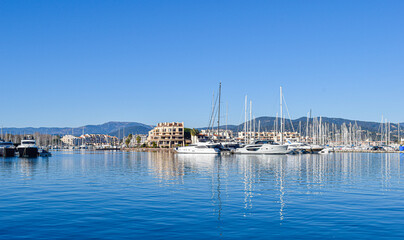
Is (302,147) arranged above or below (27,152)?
below

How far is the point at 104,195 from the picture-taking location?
949 inches

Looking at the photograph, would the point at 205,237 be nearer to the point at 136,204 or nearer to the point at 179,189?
the point at 136,204

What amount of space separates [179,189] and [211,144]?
8248 centimetres

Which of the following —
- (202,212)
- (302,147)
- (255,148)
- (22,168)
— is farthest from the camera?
(302,147)

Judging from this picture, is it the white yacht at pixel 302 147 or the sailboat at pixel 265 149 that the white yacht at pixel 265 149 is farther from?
the white yacht at pixel 302 147

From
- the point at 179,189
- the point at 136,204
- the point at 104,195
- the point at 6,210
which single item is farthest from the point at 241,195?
the point at 6,210

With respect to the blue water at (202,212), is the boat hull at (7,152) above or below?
below

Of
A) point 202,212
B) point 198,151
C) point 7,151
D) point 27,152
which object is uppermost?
point 202,212

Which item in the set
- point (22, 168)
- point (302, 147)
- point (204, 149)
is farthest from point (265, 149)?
point (22, 168)

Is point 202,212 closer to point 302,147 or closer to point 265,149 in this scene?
point 265,149

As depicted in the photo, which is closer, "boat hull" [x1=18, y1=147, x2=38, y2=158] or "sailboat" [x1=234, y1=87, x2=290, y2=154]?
"boat hull" [x1=18, y1=147, x2=38, y2=158]

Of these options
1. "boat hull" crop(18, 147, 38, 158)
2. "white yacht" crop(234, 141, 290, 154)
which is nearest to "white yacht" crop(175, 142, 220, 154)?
"white yacht" crop(234, 141, 290, 154)

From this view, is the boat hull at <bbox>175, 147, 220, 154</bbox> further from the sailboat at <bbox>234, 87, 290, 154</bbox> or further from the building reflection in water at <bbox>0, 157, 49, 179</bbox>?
the building reflection in water at <bbox>0, 157, 49, 179</bbox>

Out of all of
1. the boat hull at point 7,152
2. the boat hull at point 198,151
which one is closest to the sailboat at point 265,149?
the boat hull at point 198,151
